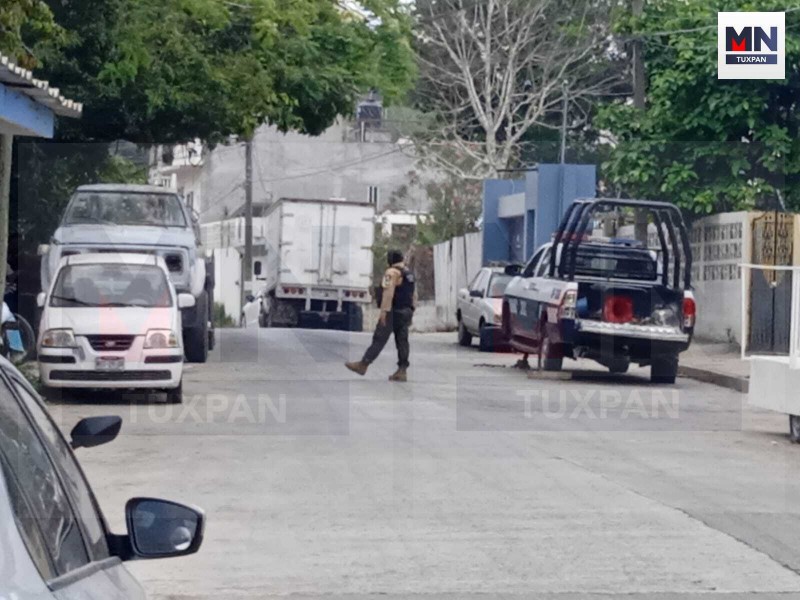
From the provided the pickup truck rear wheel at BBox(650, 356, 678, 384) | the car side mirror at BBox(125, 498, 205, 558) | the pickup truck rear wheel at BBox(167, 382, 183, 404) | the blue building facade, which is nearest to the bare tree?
the blue building facade

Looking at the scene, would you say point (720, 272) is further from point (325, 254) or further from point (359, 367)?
point (325, 254)

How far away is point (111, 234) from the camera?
20.9 m

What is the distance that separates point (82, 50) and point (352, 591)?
14717mm

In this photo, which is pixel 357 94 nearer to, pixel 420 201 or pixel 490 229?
pixel 490 229

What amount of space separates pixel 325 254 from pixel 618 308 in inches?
722

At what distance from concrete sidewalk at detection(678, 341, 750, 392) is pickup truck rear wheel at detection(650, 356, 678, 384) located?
874 mm

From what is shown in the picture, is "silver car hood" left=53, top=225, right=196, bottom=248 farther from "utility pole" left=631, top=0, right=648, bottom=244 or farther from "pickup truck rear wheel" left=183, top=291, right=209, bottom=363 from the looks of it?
"utility pole" left=631, top=0, right=648, bottom=244

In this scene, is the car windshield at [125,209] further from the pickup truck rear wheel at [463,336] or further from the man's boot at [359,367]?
the pickup truck rear wheel at [463,336]

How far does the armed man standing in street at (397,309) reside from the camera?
19969 mm

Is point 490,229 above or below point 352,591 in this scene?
above

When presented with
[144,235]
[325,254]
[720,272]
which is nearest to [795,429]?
[144,235]

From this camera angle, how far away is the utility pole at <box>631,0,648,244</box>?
91.2ft

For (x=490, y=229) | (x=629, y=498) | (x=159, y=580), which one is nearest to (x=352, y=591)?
(x=159, y=580)

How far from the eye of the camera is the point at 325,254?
127 ft
